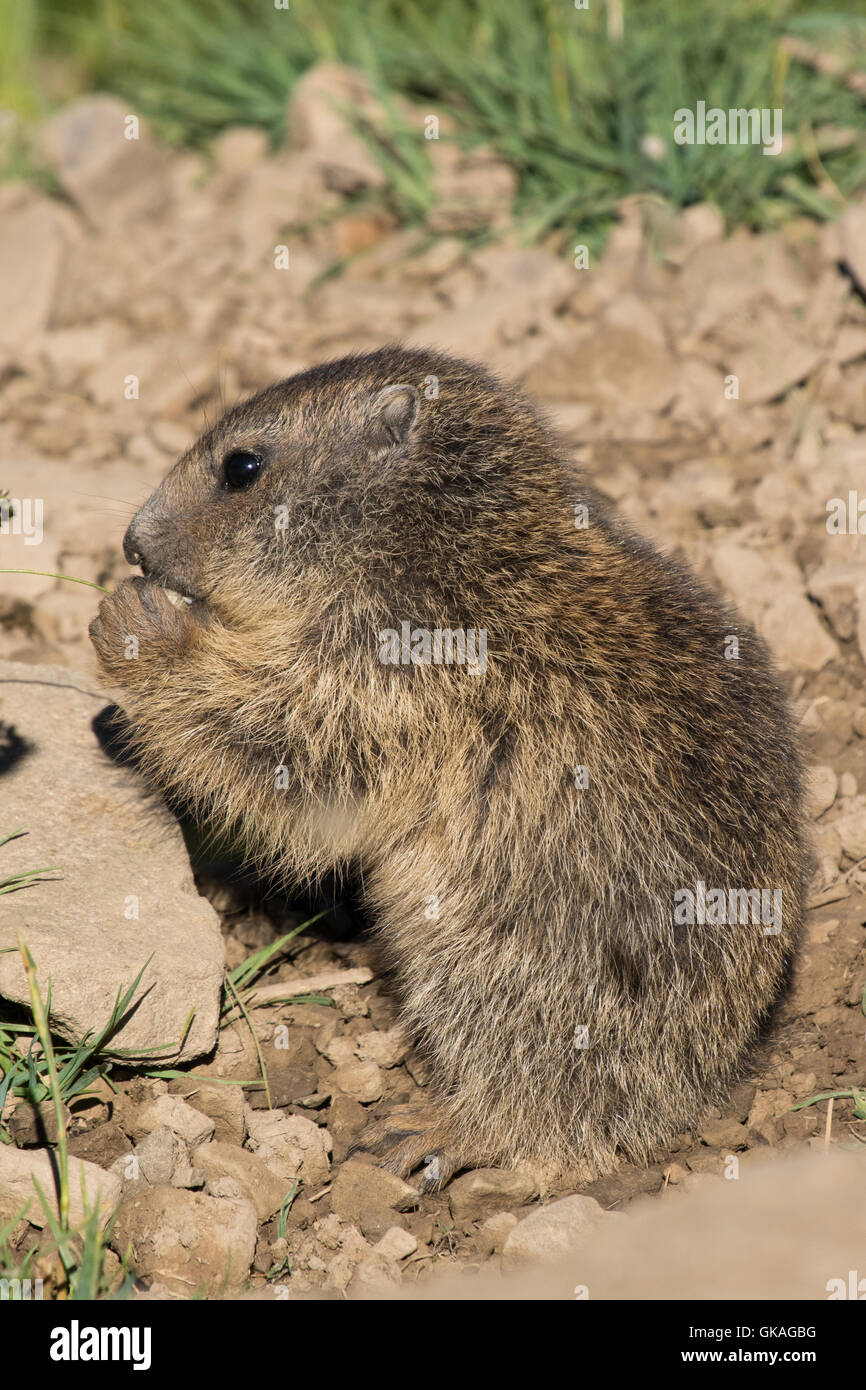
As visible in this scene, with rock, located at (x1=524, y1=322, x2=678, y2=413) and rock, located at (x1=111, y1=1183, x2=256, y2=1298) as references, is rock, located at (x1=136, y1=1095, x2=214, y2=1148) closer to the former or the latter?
rock, located at (x1=111, y1=1183, x2=256, y2=1298)

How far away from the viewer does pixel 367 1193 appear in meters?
4.19

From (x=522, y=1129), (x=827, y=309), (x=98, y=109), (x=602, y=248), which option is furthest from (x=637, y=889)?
(x=98, y=109)

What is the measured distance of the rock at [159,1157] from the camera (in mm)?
4020

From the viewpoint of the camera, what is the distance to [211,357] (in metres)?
7.84

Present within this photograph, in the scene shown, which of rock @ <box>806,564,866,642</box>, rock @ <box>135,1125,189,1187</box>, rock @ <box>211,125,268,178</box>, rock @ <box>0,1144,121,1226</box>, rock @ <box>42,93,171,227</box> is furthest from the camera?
rock @ <box>211,125,268,178</box>

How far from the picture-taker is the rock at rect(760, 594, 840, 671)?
5.68 m

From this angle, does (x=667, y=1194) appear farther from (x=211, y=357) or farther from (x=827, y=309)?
(x=211, y=357)

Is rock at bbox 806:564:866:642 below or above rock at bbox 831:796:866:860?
above

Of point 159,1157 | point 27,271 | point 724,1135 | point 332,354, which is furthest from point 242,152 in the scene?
point 724,1135

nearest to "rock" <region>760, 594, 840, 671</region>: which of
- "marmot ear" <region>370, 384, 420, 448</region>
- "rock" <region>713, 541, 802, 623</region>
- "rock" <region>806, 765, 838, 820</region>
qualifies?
"rock" <region>713, 541, 802, 623</region>

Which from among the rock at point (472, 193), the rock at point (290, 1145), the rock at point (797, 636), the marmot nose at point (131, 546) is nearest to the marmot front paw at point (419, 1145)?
the rock at point (290, 1145)

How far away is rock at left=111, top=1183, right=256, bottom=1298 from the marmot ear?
8.40ft

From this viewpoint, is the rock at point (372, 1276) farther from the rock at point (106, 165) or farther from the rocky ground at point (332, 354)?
the rock at point (106, 165)
